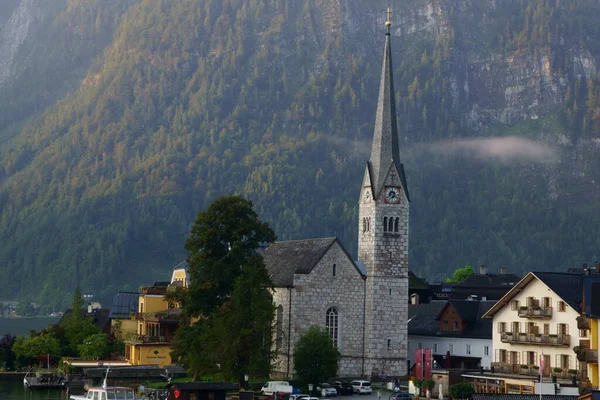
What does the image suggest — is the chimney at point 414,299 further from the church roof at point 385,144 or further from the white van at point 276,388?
the white van at point 276,388

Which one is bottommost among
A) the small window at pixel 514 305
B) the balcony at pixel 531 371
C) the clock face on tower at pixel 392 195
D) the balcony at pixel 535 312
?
the balcony at pixel 531 371

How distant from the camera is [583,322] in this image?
267 ft

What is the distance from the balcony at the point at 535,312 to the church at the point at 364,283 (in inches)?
717

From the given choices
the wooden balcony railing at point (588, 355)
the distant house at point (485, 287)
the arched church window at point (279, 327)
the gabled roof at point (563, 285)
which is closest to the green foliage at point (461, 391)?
the wooden balcony railing at point (588, 355)

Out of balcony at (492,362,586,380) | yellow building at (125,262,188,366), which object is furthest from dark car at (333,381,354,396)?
yellow building at (125,262,188,366)

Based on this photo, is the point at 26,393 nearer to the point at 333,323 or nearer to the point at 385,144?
the point at 333,323

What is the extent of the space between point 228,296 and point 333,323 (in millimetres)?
11369

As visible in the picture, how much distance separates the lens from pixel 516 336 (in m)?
90.3

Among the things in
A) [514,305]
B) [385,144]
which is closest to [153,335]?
[385,144]

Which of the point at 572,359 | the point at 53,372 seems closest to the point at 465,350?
the point at 572,359

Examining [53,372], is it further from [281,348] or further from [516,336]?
[516,336]

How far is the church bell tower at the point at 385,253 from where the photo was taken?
107 metres

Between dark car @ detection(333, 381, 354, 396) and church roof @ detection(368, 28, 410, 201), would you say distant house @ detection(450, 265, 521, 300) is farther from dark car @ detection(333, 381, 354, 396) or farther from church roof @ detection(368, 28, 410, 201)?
dark car @ detection(333, 381, 354, 396)

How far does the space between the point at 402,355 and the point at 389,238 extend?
10549 millimetres
